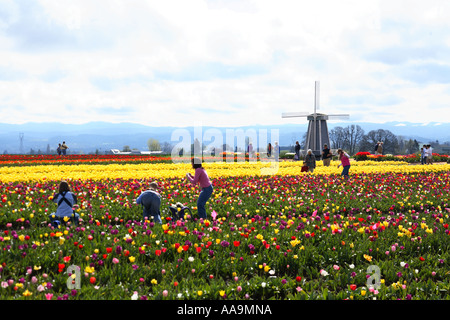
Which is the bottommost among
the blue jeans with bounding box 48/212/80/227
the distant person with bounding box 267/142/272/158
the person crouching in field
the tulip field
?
the tulip field

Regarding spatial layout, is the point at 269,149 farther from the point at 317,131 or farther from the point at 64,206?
the point at 64,206

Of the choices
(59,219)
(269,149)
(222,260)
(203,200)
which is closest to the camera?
(222,260)

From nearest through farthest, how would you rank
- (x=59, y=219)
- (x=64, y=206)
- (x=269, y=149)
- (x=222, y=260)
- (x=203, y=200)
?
(x=222, y=260) → (x=59, y=219) → (x=64, y=206) → (x=203, y=200) → (x=269, y=149)

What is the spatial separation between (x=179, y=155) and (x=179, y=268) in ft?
110

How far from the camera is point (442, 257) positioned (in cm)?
638

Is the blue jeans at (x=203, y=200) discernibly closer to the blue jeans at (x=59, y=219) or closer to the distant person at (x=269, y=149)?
the blue jeans at (x=59, y=219)

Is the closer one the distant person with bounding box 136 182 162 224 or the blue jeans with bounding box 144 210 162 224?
the distant person with bounding box 136 182 162 224

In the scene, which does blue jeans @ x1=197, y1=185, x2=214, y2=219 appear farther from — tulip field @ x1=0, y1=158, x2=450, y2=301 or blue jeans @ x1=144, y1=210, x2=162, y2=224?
tulip field @ x1=0, y1=158, x2=450, y2=301

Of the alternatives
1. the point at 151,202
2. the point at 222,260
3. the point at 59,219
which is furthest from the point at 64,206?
the point at 222,260

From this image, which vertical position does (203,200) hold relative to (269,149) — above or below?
below

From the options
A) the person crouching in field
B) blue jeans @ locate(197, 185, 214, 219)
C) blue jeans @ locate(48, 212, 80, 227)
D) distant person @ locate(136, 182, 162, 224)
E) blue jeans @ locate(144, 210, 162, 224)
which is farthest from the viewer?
blue jeans @ locate(197, 185, 214, 219)

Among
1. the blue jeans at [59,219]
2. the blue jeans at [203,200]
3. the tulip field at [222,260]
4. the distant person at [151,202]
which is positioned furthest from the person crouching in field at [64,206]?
the blue jeans at [203,200]

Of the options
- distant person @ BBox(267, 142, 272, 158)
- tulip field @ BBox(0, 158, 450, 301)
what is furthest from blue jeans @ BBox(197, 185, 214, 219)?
distant person @ BBox(267, 142, 272, 158)
